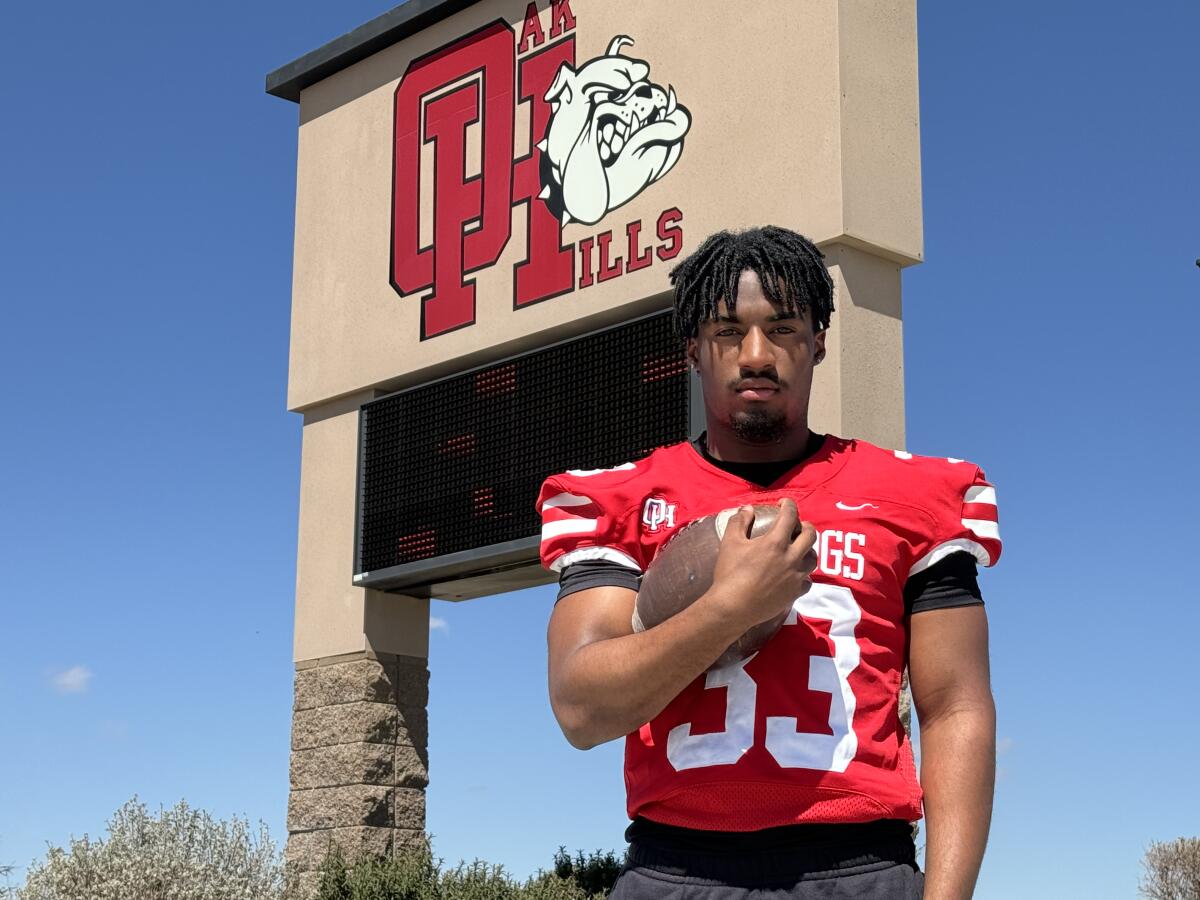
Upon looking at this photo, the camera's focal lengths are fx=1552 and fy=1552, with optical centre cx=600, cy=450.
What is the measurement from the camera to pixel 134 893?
1148 centimetres

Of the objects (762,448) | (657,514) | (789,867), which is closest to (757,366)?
(762,448)

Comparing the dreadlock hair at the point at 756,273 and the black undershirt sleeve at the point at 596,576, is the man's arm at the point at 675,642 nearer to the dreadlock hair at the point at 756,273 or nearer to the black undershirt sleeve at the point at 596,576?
the black undershirt sleeve at the point at 596,576

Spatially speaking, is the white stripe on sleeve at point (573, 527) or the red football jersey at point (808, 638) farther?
the white stripe on sleeve at point (573, 527)

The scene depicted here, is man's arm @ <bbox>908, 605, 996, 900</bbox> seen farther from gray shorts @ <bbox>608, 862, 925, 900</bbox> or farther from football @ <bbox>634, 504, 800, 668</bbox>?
football @ <bbox>634, 504, 800, 668</bbox>

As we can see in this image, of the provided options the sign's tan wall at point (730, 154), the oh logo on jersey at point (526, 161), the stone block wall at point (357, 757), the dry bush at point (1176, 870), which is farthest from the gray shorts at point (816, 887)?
the dry bush at point (1176, 870)

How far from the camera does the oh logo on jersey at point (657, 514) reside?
247 centimetres

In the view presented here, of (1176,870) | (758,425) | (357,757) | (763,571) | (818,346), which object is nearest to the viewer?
(763,571)

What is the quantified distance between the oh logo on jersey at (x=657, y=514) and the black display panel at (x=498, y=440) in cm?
620

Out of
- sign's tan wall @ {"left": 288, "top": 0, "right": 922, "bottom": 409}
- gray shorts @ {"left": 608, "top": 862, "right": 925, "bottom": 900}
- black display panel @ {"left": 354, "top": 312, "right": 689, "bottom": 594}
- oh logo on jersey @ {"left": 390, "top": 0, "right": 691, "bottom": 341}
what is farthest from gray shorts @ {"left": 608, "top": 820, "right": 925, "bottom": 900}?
oh logo on jersey @ {"left": 390, "top": 0, "right": 691, "bottom": 341}

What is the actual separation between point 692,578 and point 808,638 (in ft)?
0.66

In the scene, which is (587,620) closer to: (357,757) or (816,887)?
(816,887)

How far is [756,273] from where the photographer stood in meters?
2.49

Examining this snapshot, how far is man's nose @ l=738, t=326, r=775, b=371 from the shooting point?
2418mm

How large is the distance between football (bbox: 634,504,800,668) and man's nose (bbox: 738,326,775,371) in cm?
25
